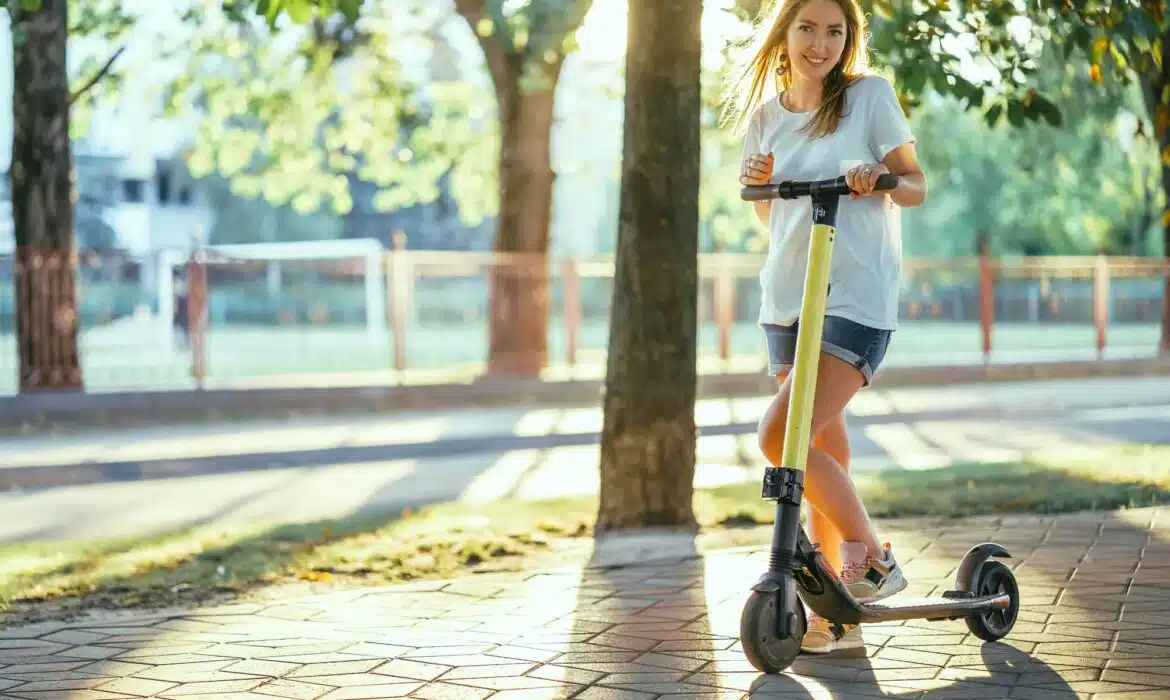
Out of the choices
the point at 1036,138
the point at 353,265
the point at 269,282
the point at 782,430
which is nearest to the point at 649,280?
the point at 782,430

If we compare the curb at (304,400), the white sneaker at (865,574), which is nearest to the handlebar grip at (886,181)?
the white sneaker at (865,574)

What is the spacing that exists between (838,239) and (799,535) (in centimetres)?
76

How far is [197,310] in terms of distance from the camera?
63.0 ft

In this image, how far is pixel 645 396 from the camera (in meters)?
7.22

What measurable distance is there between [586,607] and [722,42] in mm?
4079

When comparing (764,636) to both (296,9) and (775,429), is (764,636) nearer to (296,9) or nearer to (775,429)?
(775,429)

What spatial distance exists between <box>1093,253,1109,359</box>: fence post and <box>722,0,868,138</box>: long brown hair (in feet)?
68.6

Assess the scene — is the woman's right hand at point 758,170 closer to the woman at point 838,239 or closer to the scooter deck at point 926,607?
the woman at point 838,239

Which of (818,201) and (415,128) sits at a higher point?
(415,128)

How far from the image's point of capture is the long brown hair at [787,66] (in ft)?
14.5

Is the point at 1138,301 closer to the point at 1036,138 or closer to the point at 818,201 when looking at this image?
the point at 1036,138

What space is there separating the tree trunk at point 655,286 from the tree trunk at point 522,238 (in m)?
13.2

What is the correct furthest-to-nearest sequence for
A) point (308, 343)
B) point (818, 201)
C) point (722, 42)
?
→ point (308, 343), point (722, 42), point (818, 201)

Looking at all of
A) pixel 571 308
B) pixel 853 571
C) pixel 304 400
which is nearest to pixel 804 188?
pixel 853 571
